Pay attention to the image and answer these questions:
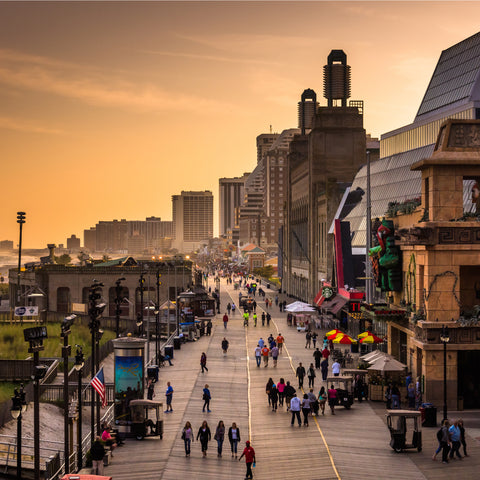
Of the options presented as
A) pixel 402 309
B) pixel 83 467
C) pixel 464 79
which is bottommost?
pixel 83 467

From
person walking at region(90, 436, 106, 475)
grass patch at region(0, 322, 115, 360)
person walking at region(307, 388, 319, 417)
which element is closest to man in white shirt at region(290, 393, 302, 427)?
person walking at region(307, 388, 319, 417)

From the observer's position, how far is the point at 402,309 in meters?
37.8

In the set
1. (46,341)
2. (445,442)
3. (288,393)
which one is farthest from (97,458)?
(46,341)

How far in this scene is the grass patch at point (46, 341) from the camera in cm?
5210

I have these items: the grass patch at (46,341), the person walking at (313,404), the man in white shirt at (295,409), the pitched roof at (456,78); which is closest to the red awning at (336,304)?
the grass patch at (46,341)

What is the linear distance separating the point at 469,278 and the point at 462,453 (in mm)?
11431

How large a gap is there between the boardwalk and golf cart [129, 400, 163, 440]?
39 centimetres

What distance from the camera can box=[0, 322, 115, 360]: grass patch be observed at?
52.1 meters

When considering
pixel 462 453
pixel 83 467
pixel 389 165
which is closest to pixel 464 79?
pixel 389 165

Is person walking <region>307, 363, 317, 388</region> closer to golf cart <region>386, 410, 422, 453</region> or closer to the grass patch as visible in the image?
golf cart <region>386, 410, 422, 453</region>

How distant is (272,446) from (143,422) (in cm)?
530

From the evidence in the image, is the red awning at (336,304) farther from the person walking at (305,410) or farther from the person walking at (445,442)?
the person walking at (445,442)

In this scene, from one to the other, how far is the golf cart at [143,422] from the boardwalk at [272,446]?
1.27 feet

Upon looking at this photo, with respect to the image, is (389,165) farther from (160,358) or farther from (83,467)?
(83,467)
